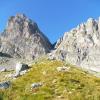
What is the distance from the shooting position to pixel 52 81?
2634 centimetres

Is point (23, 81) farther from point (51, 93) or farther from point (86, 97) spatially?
point (86, 97)

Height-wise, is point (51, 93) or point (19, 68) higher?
point (19, 68)

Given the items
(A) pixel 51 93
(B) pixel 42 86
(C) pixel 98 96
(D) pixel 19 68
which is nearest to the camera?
(C) pixel 98 96

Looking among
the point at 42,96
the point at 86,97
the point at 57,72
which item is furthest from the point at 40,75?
the point at 86,97

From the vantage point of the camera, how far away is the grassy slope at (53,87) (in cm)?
1939

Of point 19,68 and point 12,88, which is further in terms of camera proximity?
point 19,68

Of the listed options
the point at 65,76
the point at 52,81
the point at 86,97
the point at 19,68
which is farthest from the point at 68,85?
the point at 19,68

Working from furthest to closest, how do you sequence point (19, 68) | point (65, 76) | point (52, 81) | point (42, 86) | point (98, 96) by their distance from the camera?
point (19, 68) → point (65, 76) → point (52, 81) → point (42, 86) → point (98, 96)

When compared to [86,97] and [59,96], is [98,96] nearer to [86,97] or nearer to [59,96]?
[86,97]

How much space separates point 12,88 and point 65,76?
19.7 feet

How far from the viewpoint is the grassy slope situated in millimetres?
19391

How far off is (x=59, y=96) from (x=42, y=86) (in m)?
3.00

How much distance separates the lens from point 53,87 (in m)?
24.4

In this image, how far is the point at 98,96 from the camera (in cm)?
1741
